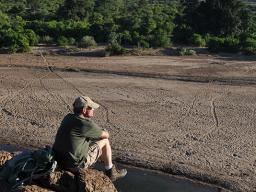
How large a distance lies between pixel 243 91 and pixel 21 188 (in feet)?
31.5

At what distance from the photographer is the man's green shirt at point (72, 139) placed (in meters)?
8.41

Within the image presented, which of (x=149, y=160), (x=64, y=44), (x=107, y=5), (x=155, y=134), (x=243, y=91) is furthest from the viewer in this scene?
(x=107, y=5)

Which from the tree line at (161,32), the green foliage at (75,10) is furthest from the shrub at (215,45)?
the green foliage at (75,10)

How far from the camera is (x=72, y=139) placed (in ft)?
27.7

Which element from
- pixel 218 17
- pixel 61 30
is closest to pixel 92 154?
pixel 218 17

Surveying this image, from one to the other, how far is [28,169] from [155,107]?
6828mm

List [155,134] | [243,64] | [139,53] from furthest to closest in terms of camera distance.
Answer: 1. [139,53]
2. [243,64]
3. [155,134]

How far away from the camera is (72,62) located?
20.9 meters

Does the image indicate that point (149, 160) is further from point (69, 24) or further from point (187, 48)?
point (69, 24)

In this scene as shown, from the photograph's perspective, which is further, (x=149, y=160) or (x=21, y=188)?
(x=149, y=160)

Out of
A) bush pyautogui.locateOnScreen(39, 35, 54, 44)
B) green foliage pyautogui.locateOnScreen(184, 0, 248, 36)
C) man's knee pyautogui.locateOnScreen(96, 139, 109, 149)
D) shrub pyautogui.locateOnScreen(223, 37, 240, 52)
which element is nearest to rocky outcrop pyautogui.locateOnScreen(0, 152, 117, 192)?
man's knee pyautogui.locateOnScreen(96, 139, 109, 149)

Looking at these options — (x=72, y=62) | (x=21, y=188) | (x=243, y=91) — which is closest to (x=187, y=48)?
(x=72, y=62)

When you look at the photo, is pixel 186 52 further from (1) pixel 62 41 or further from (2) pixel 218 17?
(1) pixel 62 41

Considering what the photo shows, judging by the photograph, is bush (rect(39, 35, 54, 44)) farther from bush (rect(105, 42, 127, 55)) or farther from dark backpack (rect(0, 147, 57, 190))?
dark backpack (rect(0, 147, 57, 190))
